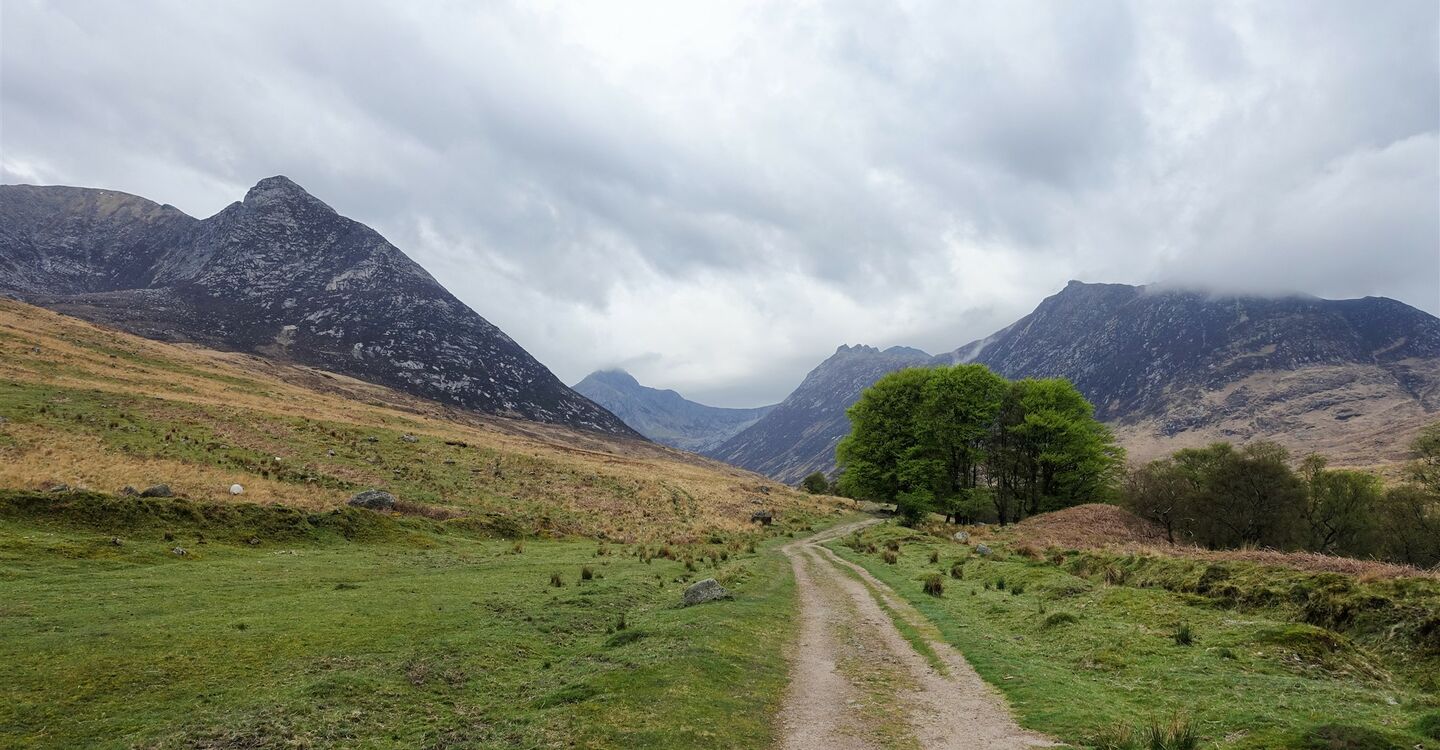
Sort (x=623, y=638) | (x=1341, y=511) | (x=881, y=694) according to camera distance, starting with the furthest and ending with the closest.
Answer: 1. (x=1341, y=511)
2. (x=623, y=638)
3. (x=881, y=694)

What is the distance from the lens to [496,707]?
12.0 metres

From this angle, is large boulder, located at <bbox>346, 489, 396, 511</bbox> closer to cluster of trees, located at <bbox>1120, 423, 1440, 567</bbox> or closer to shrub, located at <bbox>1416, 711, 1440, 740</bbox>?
shrub, located at <bbox>1416, 711, 1440, 740</bbox>

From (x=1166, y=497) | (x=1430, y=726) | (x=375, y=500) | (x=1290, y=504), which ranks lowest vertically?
(x=375, y=500)

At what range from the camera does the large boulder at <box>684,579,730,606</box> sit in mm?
22375

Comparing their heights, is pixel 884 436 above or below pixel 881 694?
above

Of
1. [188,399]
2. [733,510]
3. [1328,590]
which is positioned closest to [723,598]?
[1328,590]

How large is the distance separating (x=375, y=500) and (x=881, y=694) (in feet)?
123

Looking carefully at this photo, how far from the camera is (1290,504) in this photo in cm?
4084

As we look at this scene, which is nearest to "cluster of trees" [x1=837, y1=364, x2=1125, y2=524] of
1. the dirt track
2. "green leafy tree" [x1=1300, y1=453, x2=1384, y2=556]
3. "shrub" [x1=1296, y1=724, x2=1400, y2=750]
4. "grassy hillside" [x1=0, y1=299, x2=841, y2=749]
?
"green leafy tree" [x1=1300, y1=453, x2=1384, y2=556]

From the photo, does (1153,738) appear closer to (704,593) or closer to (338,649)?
(704,593)

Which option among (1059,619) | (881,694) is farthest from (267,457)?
(1059,619)

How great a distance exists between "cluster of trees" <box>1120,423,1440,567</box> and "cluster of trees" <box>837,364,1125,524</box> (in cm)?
1390

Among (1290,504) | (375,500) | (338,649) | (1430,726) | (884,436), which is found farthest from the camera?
(884,436)

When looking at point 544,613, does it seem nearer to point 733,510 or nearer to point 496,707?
point 496,707
